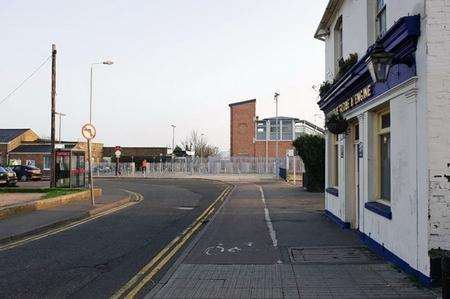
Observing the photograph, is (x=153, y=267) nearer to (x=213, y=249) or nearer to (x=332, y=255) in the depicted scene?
(x=213, y=249)

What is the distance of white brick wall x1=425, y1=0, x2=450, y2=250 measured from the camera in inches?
285

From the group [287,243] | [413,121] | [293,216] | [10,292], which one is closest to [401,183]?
[413,121]

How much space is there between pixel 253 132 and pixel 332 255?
6804 centimetres

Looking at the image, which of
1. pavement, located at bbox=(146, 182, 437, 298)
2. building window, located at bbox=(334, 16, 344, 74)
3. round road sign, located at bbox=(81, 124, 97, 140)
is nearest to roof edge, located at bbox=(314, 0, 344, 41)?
building window, located at bbox=(334, 16, 344, 74)

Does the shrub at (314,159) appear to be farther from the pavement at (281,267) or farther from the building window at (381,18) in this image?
the building window at (381,18)

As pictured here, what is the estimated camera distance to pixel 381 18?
10742 millimetres

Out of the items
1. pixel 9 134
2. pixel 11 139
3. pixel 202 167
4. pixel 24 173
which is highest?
pixel 9 134

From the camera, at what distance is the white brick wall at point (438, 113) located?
23.7ft

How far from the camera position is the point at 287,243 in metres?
11.8

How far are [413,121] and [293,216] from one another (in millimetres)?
9993

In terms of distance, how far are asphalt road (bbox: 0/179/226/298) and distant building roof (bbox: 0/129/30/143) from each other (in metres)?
62.4

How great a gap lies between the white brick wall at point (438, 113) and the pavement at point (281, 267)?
1.07 meters

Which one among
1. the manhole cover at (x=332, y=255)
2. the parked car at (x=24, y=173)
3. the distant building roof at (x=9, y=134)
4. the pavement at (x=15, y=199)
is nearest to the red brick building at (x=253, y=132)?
the distant building roof at (x=9, y=134)

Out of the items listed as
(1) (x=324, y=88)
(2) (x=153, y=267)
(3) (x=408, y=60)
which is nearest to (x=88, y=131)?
(1) (x=324, y=88)
